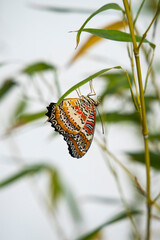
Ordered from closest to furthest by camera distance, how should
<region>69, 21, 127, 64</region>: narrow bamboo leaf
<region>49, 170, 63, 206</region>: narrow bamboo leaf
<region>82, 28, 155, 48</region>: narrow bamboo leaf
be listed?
1. <region>82, 28, 155, 48</region>: narrow bamboo leaf
2. <region>69, 21, 127, 64</region>: narrow bamboo leaf
3. <region>49, 170, 63, 206</region>: narrow bamboo leaf

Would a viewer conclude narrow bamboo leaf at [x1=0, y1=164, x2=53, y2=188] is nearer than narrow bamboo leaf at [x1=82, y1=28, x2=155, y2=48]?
No

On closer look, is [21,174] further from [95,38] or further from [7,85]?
[95,38]

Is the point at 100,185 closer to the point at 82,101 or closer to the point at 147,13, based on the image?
the point at 147,13

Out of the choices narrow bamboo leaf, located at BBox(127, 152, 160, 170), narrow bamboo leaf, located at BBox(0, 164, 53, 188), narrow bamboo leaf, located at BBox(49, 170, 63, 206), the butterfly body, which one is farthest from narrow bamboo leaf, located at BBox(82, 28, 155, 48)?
narrow bamboo leaf, located at BBox(49, 170, 63, 206)

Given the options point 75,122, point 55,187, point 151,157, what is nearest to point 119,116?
point 151,157

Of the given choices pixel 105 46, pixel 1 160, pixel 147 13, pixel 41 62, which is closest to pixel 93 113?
pixel 41 62

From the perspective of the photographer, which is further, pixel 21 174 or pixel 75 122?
pixel 21 174

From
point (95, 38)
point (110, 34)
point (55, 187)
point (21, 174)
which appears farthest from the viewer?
point (55, 187)

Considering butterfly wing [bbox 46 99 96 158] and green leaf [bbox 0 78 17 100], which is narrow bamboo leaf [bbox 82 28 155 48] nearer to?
butterfly wing [bbox 46 99 96 158]
